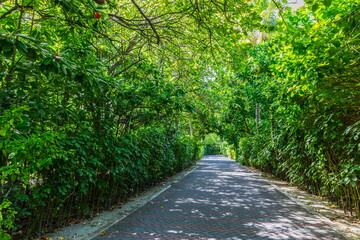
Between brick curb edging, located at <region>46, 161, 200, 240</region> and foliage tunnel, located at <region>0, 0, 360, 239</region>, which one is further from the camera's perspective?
brick curb edging, located at <region>46, 161, 200, 240</region>

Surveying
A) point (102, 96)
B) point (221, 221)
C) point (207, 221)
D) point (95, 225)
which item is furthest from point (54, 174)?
point (221, 221)

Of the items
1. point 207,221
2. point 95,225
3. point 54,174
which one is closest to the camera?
point 54,174

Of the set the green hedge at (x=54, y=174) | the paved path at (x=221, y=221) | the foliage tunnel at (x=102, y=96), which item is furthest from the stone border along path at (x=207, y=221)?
the foliage tunnel at (x=102, y=96)

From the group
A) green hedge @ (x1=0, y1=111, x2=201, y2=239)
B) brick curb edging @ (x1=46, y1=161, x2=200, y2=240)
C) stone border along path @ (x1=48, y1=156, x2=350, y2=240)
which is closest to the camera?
green hedge @ (x1=0, y1=111, x2=201, y2=239)

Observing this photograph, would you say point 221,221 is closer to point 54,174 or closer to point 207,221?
point 207,221

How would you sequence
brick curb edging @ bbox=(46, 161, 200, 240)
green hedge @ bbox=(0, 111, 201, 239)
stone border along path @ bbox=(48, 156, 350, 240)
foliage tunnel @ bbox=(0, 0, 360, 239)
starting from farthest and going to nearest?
stone border along path @ bbox=(48, 156, 350, 240) → brick curb edging @ bbox=(46, 161, 200, 240) → foliage tunnel @ bbox=(0, 0, 360, 239) → green hedge @ bbox=(0, 111, 201, 239)

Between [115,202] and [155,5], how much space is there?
251 inches

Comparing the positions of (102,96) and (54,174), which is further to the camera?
(102,96)

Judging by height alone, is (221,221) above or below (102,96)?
below

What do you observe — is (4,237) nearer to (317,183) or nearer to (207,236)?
(207,236)

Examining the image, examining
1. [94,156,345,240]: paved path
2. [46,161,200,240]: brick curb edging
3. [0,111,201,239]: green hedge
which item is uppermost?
[0,111,201,239]: green hedge

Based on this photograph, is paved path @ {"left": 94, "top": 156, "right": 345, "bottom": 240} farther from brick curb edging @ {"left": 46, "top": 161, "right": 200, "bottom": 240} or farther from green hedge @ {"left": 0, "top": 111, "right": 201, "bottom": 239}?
green hedge @ {"left": 0, "top": 111, "right": 201, "bottom": 239}

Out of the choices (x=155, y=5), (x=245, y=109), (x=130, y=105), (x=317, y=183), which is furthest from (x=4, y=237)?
(x=245, y=109)

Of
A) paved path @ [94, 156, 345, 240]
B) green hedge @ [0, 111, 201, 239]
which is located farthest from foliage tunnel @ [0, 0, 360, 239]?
paved path @ [94, 156, 345, 240]
